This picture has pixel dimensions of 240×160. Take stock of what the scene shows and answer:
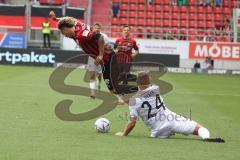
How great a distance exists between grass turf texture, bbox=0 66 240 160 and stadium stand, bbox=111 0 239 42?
25278 mm

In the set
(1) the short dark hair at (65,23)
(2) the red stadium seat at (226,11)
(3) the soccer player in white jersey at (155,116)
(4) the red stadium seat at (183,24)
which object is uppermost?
(2) the red stadium seat at (226,11)

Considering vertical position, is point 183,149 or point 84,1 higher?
point 84,1

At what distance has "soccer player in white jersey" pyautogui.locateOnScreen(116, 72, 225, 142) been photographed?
452 inches

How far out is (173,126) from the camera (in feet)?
37.7

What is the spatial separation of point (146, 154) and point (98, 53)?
173 inches

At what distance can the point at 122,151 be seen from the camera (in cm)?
991

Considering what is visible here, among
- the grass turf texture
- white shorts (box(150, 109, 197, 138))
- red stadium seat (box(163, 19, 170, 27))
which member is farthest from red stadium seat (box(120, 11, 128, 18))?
white shorts (box(150, 109, 197, 138))

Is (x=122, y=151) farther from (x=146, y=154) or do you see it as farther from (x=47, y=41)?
(x=47, y=41)

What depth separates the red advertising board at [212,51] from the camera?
1631 inches

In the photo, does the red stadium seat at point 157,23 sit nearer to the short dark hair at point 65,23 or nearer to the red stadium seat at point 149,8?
the red stadium seat at point 149,8

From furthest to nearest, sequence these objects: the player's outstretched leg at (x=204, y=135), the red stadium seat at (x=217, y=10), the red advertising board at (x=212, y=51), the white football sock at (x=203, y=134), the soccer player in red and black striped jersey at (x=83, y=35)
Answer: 1. the red stadium seat at (x=217, y=10)
2. the red advertising board at (x=212, y=51)
3. the soccer player in red and black striped jersey at (x=83, y=35)
4. the white football sock at (x=203, y=134)
5. the player's outstretched leg at (x=204, y=135)

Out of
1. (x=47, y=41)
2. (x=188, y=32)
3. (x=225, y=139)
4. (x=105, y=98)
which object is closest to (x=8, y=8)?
(x=47, y=41)

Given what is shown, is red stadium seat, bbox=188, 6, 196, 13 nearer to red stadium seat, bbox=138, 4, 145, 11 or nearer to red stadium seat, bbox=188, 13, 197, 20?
red stadium seat, bbox=188, 13, 197, 20

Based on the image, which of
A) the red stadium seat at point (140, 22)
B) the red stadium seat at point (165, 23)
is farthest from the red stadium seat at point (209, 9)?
the red stadium seat at point (140, 22)
